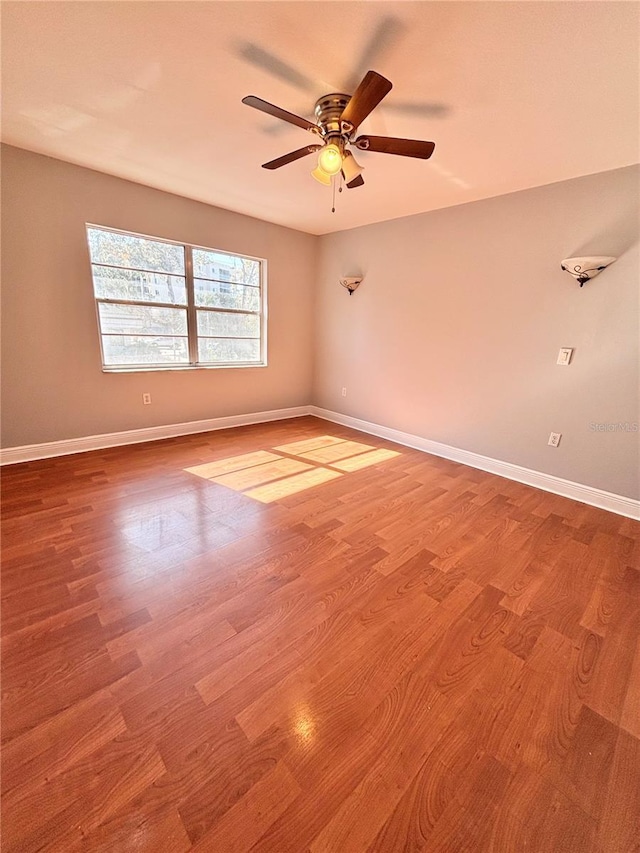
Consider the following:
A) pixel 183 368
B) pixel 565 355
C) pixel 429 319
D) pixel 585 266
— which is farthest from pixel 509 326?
pixel 183 368

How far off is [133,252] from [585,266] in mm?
3966

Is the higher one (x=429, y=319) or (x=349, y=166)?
(x=349, y=166)

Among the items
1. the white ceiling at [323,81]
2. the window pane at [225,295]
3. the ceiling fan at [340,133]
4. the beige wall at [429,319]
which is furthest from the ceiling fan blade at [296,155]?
the window pane at [225,295]

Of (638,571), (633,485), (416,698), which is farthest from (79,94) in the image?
(633,485)

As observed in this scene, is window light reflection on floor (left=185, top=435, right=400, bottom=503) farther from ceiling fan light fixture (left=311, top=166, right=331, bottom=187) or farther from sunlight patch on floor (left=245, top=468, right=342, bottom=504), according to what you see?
ceiling fan light fixture (left=311, top=166, right=331, bottom=187)

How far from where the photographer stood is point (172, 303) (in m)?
3.67

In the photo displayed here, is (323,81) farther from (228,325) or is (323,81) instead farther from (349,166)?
(228,325)

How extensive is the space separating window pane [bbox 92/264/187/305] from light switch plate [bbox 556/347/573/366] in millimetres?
3744

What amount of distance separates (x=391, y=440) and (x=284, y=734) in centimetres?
335

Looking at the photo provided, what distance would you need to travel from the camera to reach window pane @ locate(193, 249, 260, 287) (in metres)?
3.79

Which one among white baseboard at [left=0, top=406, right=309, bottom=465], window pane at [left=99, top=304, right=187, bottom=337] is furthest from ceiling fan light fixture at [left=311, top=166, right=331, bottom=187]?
white baseboard at [left=0, top=406, right=309, bottom=465]

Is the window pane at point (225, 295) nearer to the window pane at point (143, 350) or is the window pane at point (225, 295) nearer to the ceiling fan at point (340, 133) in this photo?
the window pane at point (143, 350)

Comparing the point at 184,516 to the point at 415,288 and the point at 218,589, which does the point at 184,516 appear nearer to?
the point at 218,589

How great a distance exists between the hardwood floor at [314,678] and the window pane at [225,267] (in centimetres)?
270
